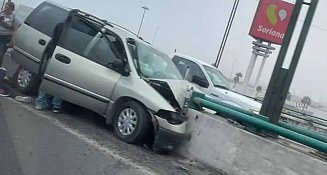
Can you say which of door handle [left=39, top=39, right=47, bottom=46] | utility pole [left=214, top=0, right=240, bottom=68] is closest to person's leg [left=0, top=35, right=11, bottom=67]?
door handle [left=39, top=39, right=47, bottom=46]

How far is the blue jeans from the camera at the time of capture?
781 cm

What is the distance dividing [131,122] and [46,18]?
3124mm

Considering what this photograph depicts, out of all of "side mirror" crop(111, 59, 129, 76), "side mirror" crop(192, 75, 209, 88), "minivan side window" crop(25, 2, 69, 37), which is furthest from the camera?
"side mirror" crop(192, 75, 209, 88)

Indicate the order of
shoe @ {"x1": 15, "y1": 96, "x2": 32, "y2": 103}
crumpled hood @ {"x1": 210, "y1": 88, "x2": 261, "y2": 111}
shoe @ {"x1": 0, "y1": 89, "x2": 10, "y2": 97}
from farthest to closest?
crumpled hood @ {"x1": 210, "y1": 88, "x2": 261, "y2": 111}
shoe @ {"x1": 0, "y1": 89, "x2": 10, "y2": 97}
shoe @ {"x1": 15, "y1": 96, "x2": 32, "y2": 103}

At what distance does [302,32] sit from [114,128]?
3.74 meters

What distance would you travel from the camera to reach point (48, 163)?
5.11 metres

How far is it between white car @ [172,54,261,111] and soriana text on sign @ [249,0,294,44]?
41.8ft

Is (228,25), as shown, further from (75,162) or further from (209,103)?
(75,162)

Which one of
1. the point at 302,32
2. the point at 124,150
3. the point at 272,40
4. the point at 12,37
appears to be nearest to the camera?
the point at 124,150

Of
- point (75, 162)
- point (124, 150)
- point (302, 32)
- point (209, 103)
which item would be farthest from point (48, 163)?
point (302, 32)

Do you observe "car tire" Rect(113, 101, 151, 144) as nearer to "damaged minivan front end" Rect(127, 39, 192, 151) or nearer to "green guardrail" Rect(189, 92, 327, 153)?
"damaged minivan front end" Rect(127, 39, 192, 151)

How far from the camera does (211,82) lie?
466 inches

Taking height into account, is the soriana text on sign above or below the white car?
above

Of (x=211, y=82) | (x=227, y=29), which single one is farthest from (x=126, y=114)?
(x=227, y=29)
